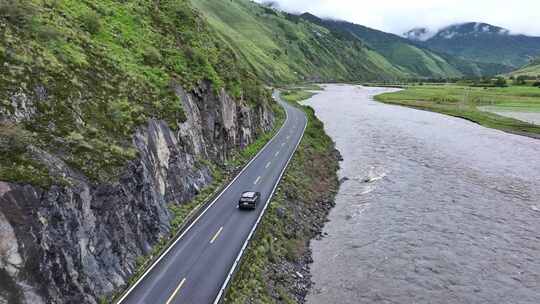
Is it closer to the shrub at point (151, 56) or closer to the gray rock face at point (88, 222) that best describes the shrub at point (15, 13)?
the gray rock face at point (88, 222)

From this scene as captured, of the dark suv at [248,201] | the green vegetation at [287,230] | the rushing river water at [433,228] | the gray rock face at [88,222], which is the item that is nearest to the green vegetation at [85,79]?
the gray rock face at [88,222]

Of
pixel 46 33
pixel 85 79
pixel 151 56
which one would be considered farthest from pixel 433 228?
pixel 46 33

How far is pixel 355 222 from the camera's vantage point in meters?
43.2

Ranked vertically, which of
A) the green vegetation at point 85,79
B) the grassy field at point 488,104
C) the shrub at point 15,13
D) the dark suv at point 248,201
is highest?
the shrub at point 15,13

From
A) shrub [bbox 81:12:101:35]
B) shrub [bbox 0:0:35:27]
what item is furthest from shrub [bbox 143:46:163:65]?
shrub [bbox 0:0:35:27]

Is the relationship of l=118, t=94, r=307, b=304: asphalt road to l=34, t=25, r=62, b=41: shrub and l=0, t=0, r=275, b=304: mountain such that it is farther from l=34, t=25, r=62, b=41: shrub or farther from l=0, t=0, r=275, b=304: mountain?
l=34, t=25, r=62, b=41: shrub

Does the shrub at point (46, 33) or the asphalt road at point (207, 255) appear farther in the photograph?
the shrub at point (46, 33)

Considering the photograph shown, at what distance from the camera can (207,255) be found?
98.0 feet

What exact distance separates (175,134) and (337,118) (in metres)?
81.6

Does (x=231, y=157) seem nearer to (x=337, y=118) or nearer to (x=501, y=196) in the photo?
(x=501, y=196)

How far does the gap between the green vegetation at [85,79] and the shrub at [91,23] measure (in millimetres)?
111

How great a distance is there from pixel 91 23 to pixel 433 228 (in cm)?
4419

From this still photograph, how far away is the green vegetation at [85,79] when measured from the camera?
26.0m

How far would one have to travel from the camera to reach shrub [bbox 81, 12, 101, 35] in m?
44.8
